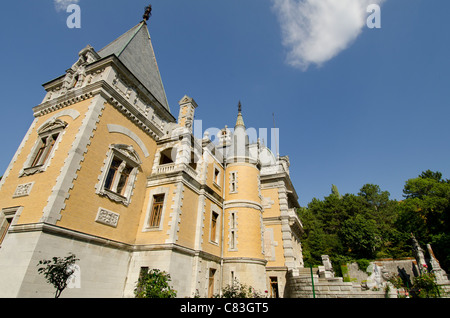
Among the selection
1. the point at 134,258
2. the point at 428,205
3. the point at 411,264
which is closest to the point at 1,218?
the point at 134,258

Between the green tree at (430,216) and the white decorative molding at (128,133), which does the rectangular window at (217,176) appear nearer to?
the white decorative molding at (128,133)

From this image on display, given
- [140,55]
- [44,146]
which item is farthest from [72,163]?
[140,55]

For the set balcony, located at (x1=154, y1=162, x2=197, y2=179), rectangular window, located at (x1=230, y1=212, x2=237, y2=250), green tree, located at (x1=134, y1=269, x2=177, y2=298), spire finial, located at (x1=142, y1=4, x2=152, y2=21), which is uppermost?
spire finial, located at (x1=142, y1=4, x2=152, y2=21)

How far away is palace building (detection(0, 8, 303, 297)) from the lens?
1083 centimetres

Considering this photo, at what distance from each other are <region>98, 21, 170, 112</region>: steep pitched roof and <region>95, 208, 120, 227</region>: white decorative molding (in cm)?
1016

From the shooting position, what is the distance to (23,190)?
12312 millimetres

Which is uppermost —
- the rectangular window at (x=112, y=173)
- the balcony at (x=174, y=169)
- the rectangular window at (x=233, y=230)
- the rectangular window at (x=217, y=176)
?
the rectangular window at (x=217, y=176)

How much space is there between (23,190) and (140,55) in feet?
43.5

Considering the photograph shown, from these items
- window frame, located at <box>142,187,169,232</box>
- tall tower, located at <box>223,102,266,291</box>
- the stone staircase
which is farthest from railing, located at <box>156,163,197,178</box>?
the stone staircase

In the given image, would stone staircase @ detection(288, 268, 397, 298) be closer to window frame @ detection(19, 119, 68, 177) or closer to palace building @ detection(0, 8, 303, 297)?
palace building @ detection(0, 8, 303, 297)

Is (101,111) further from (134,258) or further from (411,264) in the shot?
(411,264)

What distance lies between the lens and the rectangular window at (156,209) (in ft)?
48.3

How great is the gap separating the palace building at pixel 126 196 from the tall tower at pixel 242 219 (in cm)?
9

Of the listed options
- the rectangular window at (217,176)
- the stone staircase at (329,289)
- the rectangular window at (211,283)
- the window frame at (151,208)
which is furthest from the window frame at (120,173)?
the stone staircase at (329,289)
